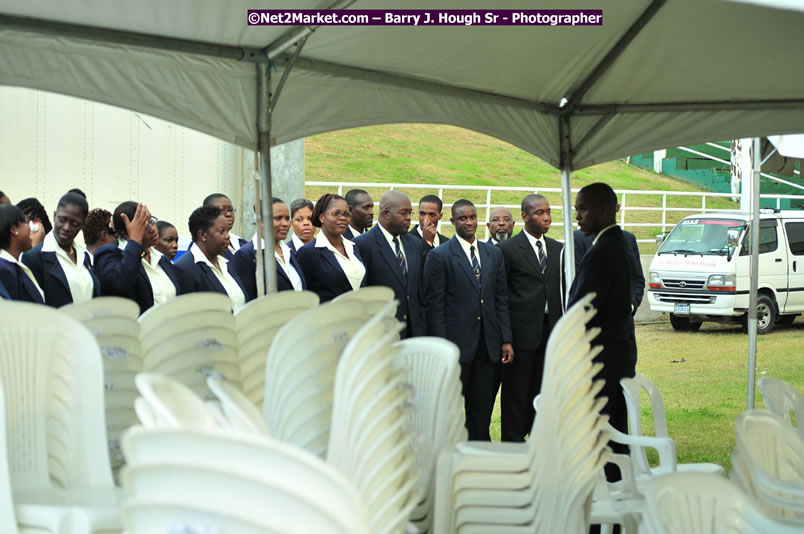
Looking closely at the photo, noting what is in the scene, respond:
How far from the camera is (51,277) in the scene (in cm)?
546

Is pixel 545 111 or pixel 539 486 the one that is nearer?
pixel 539 486

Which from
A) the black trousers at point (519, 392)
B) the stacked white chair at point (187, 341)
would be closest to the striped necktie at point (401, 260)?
the black trousers at point (519, 392)

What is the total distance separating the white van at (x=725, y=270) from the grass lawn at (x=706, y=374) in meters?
0.50

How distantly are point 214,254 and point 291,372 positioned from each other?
11.6 ft

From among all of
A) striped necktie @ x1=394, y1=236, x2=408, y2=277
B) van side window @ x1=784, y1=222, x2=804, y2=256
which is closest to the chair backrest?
striped necktie @ x1=394, y1=236, x2=408, y2=277

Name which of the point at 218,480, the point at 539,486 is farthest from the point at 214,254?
the point at 218,480

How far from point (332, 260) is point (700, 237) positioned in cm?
1307

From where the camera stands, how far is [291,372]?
266cm

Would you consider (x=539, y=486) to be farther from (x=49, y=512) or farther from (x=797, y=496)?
(x=49, y=512)

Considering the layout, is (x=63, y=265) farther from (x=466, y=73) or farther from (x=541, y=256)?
(x=541, y=256)

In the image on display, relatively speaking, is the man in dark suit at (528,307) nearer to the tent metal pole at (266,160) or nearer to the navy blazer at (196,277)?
the tent metal pole at (266,160)

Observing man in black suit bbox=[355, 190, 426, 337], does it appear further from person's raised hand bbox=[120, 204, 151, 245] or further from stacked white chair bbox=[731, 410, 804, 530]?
stacked white chair bbox=[731, 410, 804, 530]

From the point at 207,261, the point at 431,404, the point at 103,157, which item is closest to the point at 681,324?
the point at 103,157

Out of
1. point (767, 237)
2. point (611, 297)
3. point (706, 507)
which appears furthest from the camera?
point (767, 237)
